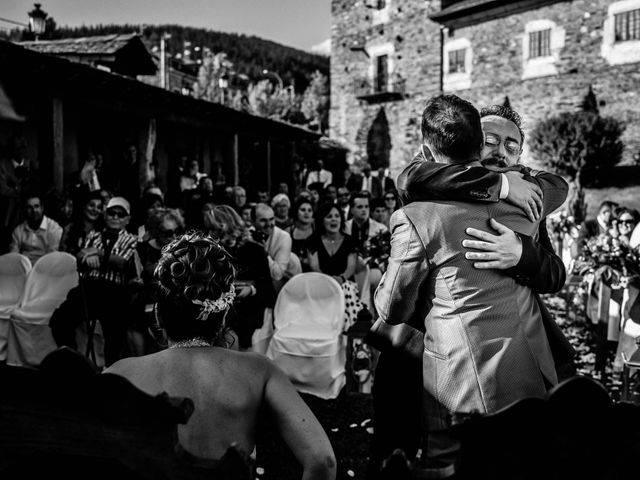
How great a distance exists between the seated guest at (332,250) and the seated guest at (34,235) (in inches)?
115

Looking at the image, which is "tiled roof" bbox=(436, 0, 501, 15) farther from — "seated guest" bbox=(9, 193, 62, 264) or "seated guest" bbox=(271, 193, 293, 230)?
"seated guest" bbox=(9, 193, 62, 264)

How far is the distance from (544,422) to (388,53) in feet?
104

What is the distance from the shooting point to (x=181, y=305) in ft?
6.85

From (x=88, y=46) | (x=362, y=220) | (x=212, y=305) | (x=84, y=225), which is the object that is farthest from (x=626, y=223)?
(x=88, y=46)

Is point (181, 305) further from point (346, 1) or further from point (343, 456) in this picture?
point (346, 1)

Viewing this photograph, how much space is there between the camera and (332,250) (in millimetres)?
6441

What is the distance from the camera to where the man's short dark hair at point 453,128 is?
6.97ft

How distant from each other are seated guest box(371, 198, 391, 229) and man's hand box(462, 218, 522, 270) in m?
7.11

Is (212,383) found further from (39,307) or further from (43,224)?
(43,224)

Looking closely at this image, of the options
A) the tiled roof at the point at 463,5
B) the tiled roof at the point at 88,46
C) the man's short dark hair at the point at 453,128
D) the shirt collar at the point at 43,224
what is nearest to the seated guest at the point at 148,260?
the shirt collar at the point at 43,224

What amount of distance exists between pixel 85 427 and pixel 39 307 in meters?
4.90

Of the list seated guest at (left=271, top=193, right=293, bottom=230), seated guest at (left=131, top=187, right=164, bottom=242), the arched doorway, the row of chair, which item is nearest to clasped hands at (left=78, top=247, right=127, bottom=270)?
the row of chair

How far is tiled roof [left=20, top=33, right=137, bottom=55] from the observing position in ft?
54.9

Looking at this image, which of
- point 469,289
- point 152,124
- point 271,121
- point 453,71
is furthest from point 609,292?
point 453,71
